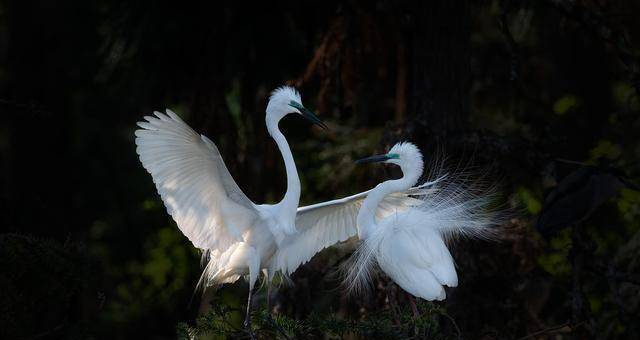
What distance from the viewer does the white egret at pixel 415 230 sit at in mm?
4114

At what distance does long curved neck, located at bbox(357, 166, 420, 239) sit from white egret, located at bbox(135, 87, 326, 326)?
1.13 feet

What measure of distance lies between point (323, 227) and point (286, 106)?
0.84m

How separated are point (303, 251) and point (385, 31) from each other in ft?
4.71

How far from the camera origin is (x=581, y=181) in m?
3.65

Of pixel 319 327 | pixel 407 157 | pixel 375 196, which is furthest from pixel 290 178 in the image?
pixel 319 327

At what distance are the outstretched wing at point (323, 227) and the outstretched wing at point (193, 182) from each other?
0.42 metres

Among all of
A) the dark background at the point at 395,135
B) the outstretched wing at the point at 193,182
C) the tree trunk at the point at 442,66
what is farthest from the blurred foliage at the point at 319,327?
the tree trunk at the point at 442,66

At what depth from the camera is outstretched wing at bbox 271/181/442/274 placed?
464 centimetres

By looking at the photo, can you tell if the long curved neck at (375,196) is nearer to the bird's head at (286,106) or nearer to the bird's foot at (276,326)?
the bird's head at (286,106)

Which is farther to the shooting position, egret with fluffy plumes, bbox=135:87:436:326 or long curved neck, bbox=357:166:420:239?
long curved neck, bbox=357:166:420:239

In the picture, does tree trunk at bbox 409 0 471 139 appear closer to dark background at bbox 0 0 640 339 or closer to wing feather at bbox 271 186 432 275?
dark background at bbox 0 0 640 339

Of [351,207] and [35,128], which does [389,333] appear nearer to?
[351,207]

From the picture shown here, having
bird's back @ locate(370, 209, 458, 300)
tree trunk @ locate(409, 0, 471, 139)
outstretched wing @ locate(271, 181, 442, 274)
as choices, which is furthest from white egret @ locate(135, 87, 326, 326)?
tree trunk @ locate(409, 0, 471, 139)

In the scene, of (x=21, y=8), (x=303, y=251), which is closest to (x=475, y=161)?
(x=303, y=251)
